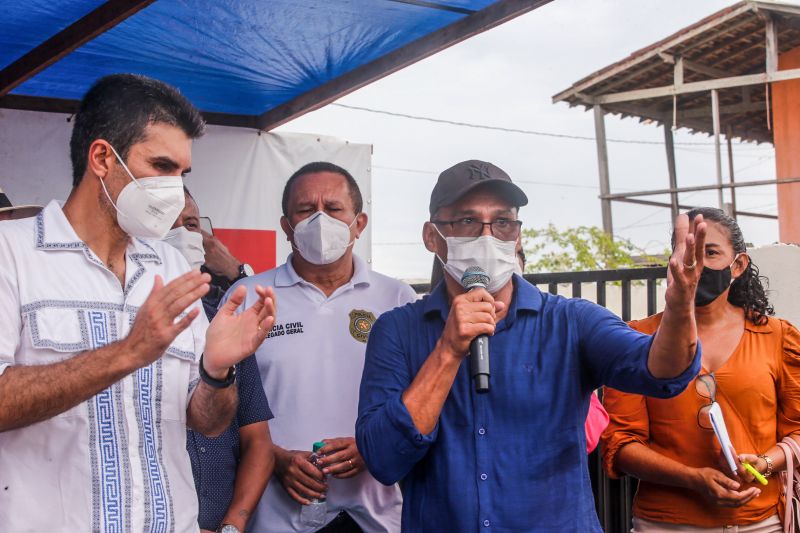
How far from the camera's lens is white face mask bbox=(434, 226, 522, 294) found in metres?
2.56

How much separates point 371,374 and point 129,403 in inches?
28.7

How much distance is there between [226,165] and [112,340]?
3.76 m

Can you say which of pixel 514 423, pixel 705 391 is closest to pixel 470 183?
pixel 514 423

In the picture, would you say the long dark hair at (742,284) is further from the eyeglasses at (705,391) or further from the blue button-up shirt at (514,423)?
the blue button-up shirt at (514,423)

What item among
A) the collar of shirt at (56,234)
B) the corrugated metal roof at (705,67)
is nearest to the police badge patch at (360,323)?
the collar of shirt at (56,234)

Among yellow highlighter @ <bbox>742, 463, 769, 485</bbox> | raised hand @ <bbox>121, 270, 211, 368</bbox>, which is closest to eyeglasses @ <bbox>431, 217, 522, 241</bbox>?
raised hand @ <bbox>121, 270, 211, 368</bbox>

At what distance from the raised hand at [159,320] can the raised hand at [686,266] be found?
1.20 m

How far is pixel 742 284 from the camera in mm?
3561

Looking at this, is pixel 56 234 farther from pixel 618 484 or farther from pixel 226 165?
pixel 226 165

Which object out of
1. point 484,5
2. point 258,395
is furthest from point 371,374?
point 484,5

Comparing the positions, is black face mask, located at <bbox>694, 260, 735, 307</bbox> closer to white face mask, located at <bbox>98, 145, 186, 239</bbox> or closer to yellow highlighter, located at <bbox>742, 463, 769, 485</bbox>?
yellow highlighter, located at <bbox>742, 463, 769, 485</bbox>

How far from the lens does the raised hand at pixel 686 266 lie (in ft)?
6.57

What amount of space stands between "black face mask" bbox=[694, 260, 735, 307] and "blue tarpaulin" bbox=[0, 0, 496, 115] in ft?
6.07

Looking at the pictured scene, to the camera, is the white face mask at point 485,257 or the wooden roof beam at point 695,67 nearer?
the white face mask at point 485,257
